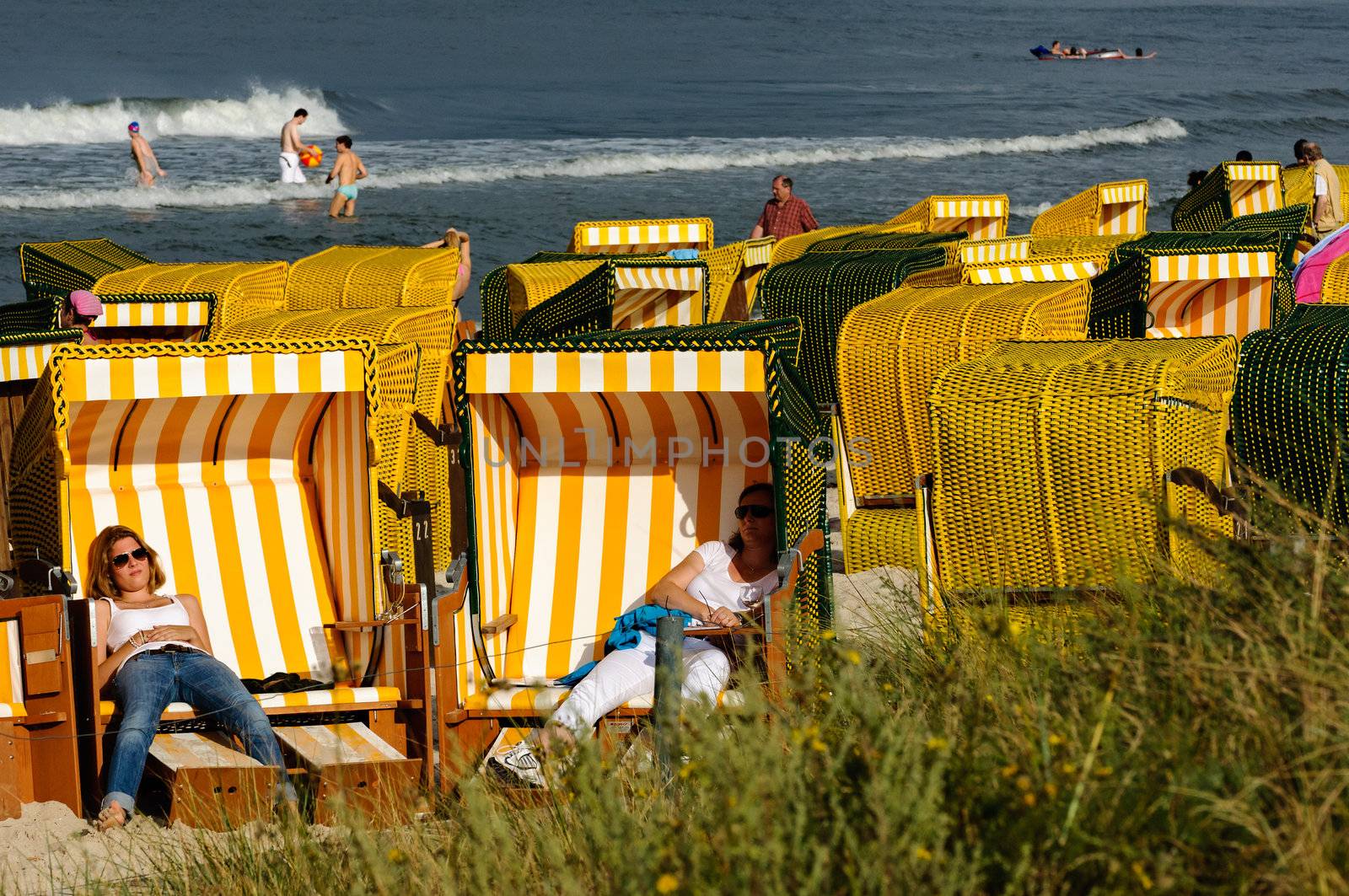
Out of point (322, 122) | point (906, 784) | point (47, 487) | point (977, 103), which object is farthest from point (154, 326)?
point (977, 103)

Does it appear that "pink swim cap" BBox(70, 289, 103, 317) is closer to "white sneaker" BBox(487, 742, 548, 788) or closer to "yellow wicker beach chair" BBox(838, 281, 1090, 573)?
"yellow wicker beach chair" BBox(838, 281, 1090, 573)

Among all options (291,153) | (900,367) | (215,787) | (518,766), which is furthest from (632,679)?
(291,153)

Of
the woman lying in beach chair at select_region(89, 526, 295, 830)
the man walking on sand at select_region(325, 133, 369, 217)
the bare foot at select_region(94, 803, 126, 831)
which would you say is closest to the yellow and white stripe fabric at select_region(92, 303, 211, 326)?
the woman lying in beach chair at select_region(89, 526, 295, 830)

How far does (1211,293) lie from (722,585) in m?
4.50

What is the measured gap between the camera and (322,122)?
1823 inches

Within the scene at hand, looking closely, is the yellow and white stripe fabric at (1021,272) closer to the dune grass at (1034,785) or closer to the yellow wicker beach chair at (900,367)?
the yellow wicker beach chair at (900,367)

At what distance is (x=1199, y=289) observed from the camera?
8.45m

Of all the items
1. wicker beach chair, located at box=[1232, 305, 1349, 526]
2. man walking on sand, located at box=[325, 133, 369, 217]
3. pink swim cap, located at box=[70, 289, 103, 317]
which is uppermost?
man walking on sand, located at box=[325, 133, 369, 217]

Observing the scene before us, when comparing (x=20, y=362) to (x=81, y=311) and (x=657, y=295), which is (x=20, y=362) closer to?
(x=81, y=311)

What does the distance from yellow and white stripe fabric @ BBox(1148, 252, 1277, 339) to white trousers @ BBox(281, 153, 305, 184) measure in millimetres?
24552

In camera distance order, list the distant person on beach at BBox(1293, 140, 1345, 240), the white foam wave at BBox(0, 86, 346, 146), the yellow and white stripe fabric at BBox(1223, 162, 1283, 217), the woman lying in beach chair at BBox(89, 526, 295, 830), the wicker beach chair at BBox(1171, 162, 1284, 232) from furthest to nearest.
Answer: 1. the white foam wave at BBox(0, 86, 346, 146)
2. the yellow and white stripe fabric at BBox(1223, 162, 1283, 217)
3. the wicker beach chair at BBox(1171, 162, 1284, 232)
4. the distant person on beach at BBox(1293, 140, 1345, 240)
5. the woman lying in beach chair at BBox(89, 526, 295, 830)

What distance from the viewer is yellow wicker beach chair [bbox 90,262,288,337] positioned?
26.7 feet

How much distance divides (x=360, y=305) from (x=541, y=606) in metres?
3.98

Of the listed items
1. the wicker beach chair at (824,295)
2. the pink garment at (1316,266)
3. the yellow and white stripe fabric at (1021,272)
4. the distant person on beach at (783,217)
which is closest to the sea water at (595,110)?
the distant person on beach at (783,217)
